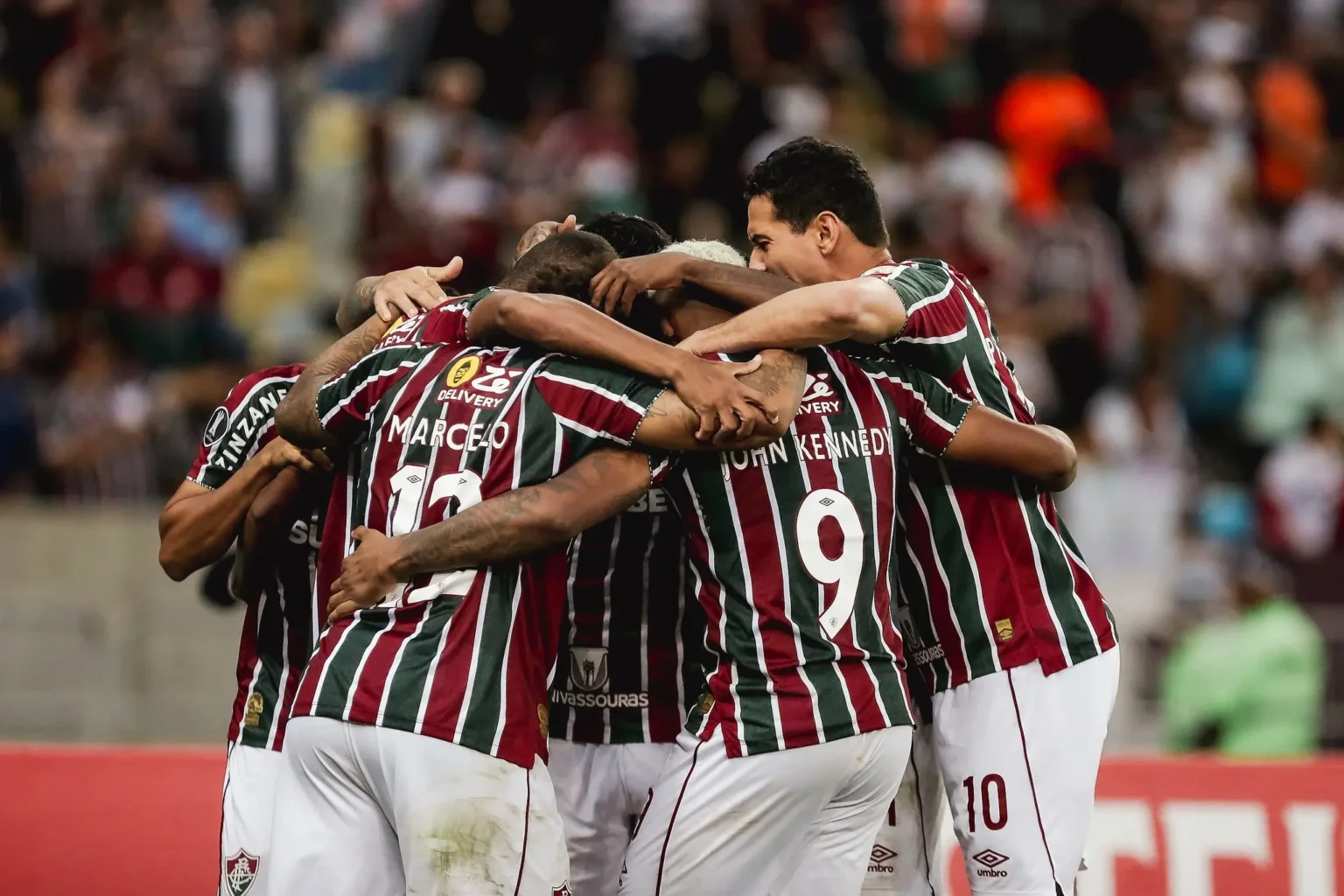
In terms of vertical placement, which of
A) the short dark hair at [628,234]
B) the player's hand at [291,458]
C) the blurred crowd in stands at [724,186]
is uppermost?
the blurred crowd in stands at [724,186]

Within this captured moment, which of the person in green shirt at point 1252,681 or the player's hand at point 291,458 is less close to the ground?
the player's hand at point 291,458

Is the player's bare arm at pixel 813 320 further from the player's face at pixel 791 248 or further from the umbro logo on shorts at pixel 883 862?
the umbro logo on shorts at pixel 883 862

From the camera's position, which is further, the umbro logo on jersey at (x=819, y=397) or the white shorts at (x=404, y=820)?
the umbro logo on jersey at (x=819, y=397)

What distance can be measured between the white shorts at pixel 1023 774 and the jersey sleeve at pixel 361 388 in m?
1.88

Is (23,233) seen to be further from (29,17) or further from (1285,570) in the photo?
(1285,570)

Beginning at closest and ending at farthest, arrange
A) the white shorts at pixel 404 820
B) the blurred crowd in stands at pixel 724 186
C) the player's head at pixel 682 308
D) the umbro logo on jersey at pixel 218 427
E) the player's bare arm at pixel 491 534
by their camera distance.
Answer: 1. the white shorts at pixel 404 820
2. the player's bare arm at pixel 491 534
3. the player's head at pixel 682 308
4. the umbro logo on jersey at pixel 218 427
5. the blurred crowd in stands at pixel 724 186

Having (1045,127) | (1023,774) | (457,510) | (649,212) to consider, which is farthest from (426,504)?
(1045,127)

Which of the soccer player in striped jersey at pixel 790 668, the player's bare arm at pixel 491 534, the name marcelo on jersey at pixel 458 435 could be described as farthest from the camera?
the soccer player in striped jersey at pixel 790 668

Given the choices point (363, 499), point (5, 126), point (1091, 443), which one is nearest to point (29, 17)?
point (5, 126)

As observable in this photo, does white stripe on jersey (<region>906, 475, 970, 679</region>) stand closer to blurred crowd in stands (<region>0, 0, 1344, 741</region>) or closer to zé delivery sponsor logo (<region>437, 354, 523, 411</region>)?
zé delivery sponsor logo (<region>437, 354, 523, 411</region>)

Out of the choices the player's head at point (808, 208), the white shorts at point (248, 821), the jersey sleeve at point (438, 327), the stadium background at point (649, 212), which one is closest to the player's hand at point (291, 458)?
the jersey sleeve at point (438, 327)

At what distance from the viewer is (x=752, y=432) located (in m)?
4.78

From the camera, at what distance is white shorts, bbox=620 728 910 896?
4.82m

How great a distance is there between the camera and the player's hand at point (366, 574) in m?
4.64
